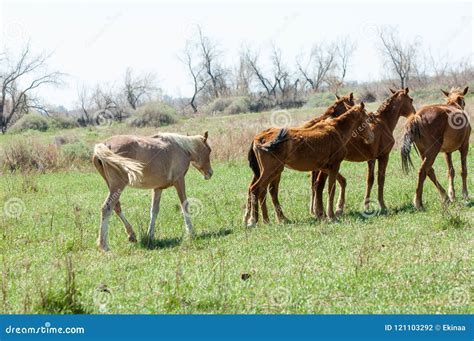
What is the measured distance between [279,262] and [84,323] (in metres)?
2.93

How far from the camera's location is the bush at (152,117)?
47.1 metres

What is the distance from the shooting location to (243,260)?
27.4ft

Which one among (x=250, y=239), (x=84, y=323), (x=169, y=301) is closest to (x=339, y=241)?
(x=250, y=239)

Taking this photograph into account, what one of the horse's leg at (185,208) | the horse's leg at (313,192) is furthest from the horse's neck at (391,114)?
the horse's leg at (185,208)

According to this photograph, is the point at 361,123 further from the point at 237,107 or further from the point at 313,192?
the point at 237,107

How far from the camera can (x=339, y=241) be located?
9.17m

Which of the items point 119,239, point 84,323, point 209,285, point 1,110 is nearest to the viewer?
point 84,323

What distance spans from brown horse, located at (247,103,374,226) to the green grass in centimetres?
68

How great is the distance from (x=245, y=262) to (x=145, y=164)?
10.1 feet

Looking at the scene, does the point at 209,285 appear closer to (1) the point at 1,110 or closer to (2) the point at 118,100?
(1) the point at 1,110
